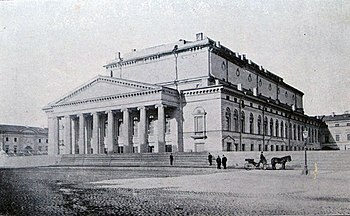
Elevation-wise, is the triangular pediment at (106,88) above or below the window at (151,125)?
above

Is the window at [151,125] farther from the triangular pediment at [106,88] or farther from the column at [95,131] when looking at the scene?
the column at [95,131]

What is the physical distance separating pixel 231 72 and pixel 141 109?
27.7ft

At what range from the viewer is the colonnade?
88.5 feet

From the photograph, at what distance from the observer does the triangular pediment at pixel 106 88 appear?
27.0 m

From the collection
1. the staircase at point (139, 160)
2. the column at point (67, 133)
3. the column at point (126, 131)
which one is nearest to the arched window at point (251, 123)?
the staircase at point (139, 160)

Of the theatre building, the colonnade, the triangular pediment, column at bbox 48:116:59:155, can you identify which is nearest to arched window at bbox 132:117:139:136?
the theatre building

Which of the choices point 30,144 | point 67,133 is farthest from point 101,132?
point 30,144

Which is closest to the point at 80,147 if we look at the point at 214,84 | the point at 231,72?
the point at 214,84

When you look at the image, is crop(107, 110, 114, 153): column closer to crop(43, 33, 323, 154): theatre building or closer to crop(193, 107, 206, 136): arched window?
crop(43, 33, 323, 154): theatre building

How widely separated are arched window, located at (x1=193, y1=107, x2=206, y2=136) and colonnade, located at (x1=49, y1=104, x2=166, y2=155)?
232 centimetres

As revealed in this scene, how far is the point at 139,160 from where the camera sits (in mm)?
23297

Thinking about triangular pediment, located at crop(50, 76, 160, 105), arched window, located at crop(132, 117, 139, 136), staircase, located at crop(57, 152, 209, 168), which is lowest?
staircase, located at crop(57, 152, 209, 168)

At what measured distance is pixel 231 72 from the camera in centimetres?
3078

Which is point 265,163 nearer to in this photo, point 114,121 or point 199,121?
point 199,121
